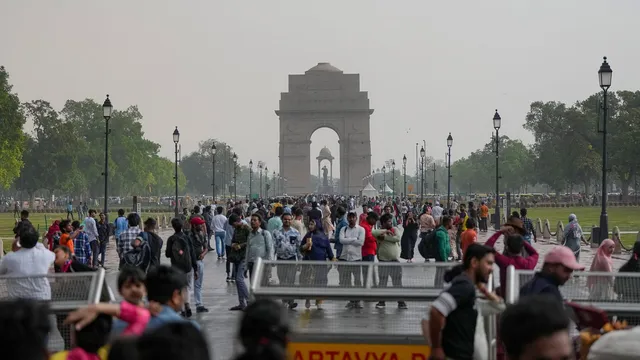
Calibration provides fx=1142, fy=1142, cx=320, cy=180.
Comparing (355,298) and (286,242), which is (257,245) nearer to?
(286,242)

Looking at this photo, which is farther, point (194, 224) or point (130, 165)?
point (130, 165)

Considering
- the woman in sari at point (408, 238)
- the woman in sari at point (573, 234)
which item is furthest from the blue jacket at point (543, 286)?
the woman in sari at point (573, 234)

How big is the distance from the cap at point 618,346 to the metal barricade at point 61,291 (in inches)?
148

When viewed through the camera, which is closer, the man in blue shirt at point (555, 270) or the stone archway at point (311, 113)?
the man in blue shirt at point (555, 270)

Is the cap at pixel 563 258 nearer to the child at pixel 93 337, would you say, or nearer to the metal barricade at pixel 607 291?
the metal barricade at pixel 607 291

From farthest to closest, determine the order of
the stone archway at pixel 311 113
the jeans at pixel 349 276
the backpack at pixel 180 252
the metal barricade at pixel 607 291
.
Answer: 1. the stone archway at pixel 311 113
2. the backpack at pixel 180 252
3. the jeans at pixel 349 276
4. the metal barricade at pixel 607 291

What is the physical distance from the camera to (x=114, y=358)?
3.65 meters

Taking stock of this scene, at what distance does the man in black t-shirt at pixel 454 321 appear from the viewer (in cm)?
639

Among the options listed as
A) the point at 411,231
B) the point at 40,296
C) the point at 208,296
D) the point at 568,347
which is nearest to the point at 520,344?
the point at 568,347

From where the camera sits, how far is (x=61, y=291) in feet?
29.0

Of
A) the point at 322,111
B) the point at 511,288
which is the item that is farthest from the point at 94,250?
the point at 322,111

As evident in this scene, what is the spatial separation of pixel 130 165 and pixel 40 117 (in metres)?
24.4

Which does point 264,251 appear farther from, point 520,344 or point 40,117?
point 40,117

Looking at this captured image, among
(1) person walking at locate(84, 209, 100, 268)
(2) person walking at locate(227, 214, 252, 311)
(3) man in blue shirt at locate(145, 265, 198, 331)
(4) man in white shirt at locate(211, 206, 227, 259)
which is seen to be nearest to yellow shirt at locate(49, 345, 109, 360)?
(3) man in blue shirt at locate(145, 265, 198, 331)
